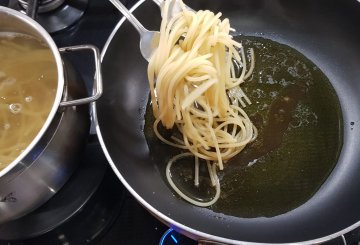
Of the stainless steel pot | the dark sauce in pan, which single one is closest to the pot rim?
the stainless steel pot

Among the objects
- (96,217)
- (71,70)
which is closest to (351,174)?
(96,217)

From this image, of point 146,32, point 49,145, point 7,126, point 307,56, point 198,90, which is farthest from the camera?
point 307,56

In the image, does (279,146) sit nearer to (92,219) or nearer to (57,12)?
(92,219)

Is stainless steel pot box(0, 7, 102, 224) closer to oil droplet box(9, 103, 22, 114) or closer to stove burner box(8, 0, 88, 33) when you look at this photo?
oil droplet box(9, 103, 22, 114)

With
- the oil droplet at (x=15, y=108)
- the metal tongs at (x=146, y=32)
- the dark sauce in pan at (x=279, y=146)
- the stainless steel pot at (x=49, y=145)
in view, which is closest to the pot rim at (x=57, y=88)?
the stainless steel pot at (x=49, y=145)

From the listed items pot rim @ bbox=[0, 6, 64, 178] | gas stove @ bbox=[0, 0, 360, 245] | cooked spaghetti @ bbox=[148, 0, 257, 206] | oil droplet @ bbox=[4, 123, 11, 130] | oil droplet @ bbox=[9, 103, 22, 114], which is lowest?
gas stove @ bbox=[0, 0, 360, 245]

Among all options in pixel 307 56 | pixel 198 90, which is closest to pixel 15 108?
pixel 198 90
